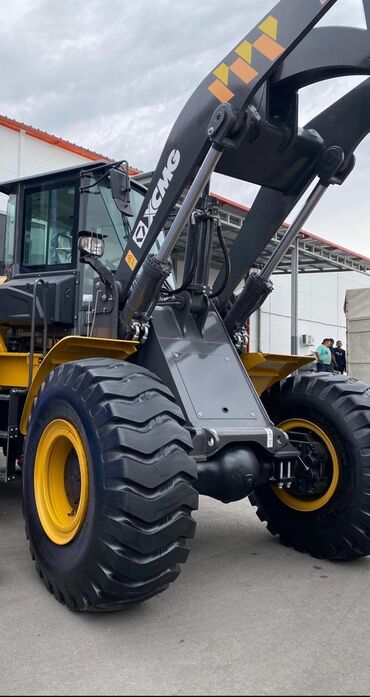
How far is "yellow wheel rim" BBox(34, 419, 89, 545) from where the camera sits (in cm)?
367

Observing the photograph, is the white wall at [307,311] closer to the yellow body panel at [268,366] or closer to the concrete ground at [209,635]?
the yellow body panel at [268,366]

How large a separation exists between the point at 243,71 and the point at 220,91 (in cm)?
19

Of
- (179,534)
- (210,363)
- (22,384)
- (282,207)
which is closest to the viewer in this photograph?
(179,534)

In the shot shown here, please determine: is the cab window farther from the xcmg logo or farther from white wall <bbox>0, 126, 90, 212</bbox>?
white wall <bbox>0, 126, 90, 212</bbox>

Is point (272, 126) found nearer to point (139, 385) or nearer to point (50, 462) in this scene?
point (139, 385)

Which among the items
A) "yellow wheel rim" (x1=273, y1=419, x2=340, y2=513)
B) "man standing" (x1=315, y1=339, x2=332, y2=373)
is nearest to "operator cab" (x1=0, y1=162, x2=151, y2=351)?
"yellow wheel rim" (x1=273, y1=419, x2=340, y2=513)

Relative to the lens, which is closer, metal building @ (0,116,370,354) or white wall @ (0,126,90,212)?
white wall @ (0,126,90,212)

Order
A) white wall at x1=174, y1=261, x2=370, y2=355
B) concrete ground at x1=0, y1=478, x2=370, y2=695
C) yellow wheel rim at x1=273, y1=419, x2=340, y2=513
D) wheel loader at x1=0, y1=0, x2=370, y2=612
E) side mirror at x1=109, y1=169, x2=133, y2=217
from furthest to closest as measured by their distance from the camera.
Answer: white wall at x1=174, y1=261, x2=370, y2=355 < yellow wheel rim at x1=273, y1=419, x2=340, y2=513 < side mirror at x1=109, y1=169, x2=133, y2=217 < wheel loader at x1=0, y1=0, x2=370, y2=612 < concrete ground at x1=0, y1=478, x2=370, y2=695

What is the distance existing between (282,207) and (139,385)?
6.56ft

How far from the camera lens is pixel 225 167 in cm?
410

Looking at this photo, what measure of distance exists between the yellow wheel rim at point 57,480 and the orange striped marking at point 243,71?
228 centimetres

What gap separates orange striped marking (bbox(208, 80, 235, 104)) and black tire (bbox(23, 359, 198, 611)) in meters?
1.75

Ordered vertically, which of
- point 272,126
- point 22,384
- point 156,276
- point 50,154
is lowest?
point 22,384

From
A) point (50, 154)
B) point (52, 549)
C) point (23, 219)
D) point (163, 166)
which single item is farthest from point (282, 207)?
point (50, 154)
